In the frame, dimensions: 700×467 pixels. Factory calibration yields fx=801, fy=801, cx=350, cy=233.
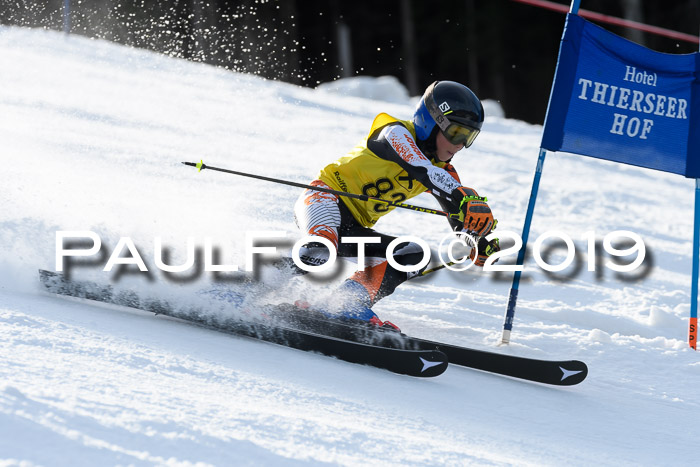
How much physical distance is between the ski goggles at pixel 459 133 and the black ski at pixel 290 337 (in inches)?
39.5

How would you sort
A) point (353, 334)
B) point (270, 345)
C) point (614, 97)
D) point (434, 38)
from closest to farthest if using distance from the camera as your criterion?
point (270, 345) < point (353, 334) < point (614, 97) < point (434, 38)

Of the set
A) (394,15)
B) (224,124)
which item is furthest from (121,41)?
(394,15)

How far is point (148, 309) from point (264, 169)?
3.87 m

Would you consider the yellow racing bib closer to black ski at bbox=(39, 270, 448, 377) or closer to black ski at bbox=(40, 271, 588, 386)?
black ski at bbox=(40, 271, 588, 386)

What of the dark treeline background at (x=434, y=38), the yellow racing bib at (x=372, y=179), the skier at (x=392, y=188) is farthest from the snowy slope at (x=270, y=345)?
the dark treeline background at (x=434, y=38)

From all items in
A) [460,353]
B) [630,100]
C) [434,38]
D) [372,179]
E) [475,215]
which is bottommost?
[460,353]

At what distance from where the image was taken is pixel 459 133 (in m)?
3.59

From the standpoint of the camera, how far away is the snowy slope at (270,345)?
6.86ft

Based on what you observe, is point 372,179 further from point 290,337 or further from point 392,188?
point 290,337

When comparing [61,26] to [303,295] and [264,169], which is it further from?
[303,295]

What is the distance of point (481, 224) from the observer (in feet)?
11.2

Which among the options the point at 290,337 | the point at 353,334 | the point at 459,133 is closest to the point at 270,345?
the point at 290,337

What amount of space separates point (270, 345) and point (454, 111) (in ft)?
4.27

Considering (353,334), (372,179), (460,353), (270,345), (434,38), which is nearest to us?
(270,345)
